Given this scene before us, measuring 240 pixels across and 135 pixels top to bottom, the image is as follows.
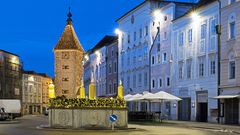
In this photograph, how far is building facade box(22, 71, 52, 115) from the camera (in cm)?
13862

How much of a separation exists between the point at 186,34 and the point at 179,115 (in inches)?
366

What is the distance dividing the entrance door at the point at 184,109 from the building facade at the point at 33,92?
7884 cm

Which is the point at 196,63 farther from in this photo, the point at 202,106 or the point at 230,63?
the point at 230,63

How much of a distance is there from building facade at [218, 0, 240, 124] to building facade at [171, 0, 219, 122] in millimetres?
1596

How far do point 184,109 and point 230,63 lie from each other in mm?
12022

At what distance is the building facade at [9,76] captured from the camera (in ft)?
359

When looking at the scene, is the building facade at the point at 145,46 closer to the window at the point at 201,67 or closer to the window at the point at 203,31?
the window at the point at 201,67

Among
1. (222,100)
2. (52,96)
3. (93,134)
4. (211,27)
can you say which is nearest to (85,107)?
→ (52,96)

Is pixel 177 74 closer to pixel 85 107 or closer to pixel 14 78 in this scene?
pixel 85 107

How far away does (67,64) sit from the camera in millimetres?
69375

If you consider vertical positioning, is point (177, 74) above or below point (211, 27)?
below

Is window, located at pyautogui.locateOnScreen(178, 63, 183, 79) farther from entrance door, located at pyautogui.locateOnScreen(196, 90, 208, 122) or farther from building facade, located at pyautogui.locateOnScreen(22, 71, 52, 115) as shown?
building facade, located at pyautogui.locateOnScreen(22, 71, 52, 115)

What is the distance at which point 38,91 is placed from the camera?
150 metres

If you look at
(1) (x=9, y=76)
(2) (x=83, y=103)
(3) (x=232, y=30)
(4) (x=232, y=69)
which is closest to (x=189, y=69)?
(4) (x=232, y=69)
